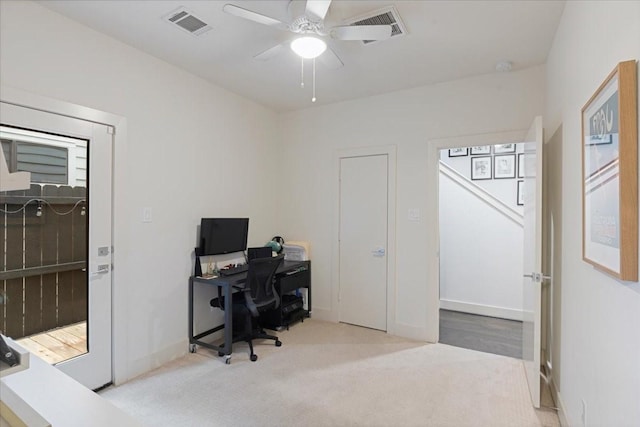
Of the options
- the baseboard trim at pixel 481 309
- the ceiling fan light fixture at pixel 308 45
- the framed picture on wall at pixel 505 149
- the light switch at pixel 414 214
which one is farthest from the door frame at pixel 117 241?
the framed picture on wall at pixel 505 149

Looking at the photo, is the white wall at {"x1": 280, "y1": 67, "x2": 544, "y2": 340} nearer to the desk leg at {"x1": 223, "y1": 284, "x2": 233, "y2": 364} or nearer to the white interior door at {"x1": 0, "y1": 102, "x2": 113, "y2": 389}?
the desk leg at {"x1": 223, "y1": 284, "x2": 233, "y2": 364}

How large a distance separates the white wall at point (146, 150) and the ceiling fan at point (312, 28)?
52.0 inches

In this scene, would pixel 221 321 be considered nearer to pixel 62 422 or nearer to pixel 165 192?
pixel 165 192

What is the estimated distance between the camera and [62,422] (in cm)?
81

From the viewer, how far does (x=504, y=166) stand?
15.3ft

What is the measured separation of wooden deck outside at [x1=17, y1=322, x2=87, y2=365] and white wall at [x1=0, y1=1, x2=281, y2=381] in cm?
24

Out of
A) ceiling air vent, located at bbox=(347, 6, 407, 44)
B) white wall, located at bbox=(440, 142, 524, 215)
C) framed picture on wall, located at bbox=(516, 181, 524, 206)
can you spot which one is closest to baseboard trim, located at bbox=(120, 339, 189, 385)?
ceiling air vent, located at bbox=(347, 6, 407, 44)

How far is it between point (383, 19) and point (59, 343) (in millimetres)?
3304

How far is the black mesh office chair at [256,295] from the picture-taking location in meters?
3.08

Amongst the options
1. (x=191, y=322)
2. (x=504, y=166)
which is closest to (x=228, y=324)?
(x=191, y=322)

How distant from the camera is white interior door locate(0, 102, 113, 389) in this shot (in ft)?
8.08

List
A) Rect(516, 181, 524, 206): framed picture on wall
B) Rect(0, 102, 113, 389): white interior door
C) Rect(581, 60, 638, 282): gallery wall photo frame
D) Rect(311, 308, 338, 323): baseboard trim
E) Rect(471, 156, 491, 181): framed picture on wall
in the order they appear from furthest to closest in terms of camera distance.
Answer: Rect(471, 156, 491, 181): framed picture on wall < Rect(516, 181, 524, 206): framed picture on wall < Rect(311, 308, 338, 323): baseboard trim < Rect(0, 102, 113, 389): white interior door < Rect(581, 60, 638, 282): gallery wall photo frame

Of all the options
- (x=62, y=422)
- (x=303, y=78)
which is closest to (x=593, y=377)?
(x=62, y=422)

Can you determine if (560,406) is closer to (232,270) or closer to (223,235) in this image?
(232,270)
